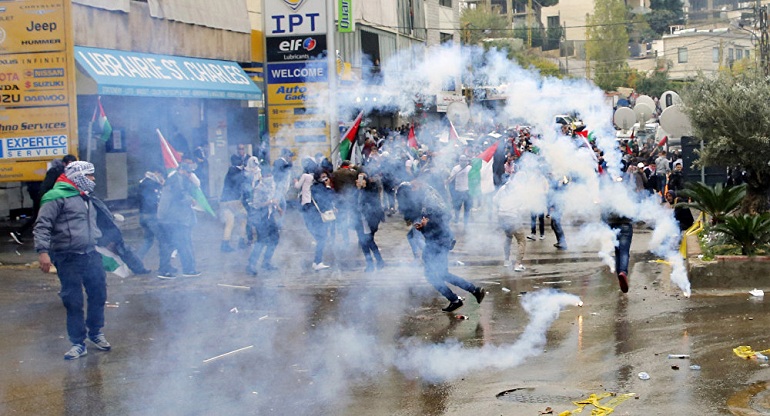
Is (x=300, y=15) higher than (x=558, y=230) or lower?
higher

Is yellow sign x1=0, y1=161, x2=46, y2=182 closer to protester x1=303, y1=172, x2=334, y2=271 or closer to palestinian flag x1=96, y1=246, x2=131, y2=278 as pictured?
protester x1=303, y1=172, x2=334, y2=271

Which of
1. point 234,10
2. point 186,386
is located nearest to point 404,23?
point 234,10

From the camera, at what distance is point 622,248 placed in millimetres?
11797

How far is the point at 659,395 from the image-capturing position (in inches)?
280

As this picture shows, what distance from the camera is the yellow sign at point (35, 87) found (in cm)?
1542

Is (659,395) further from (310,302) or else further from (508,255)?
(508,255)

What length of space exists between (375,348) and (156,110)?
13326mm

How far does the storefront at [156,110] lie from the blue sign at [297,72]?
3.69 feet

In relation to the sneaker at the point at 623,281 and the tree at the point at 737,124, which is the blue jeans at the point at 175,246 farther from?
the tree at the point at 737,124

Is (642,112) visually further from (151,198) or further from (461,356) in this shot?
(461,356)

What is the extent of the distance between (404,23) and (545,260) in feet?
33.2

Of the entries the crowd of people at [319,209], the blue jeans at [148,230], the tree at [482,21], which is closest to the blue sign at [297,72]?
the crowd of people at [319,209]

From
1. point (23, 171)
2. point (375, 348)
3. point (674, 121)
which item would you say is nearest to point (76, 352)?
point (375, 348)

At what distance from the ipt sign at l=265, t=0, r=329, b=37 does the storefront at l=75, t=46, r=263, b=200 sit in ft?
6.83
